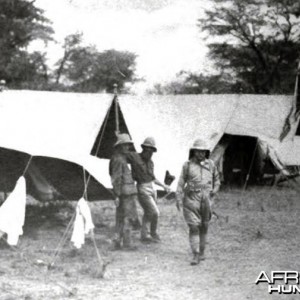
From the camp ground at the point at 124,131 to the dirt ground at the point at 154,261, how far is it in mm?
841

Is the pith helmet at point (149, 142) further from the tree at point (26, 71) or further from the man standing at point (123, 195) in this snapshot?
the tree at point (26, 71)

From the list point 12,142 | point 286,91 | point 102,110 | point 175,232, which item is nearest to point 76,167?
point 12,142

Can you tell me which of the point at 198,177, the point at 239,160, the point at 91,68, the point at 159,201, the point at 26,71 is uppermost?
the point at 91,68

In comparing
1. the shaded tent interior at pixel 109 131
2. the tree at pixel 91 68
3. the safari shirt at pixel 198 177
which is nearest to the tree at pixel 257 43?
the tree at pixel 91 68

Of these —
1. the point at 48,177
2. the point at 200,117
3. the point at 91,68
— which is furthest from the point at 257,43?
the point at 48,177

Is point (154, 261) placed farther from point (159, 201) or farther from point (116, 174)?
point (159, 201)

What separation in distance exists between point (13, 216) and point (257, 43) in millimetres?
22711

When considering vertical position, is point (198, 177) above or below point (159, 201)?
above

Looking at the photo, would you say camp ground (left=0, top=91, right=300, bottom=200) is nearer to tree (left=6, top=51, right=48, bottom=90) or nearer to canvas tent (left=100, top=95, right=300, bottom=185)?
canvas tent (left=100, top=95, right=300, bottom=185)

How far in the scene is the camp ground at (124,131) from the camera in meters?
7.73

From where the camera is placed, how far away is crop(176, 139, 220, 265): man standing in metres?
6.20

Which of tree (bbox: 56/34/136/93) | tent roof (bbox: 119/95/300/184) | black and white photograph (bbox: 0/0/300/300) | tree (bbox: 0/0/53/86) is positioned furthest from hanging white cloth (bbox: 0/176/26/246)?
tree (bbox: 56/34/136/93)

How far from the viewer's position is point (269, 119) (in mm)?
14500

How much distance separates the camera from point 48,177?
8281 mm
